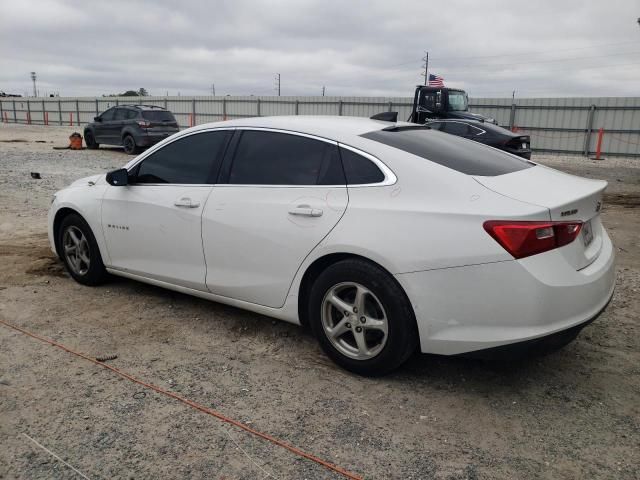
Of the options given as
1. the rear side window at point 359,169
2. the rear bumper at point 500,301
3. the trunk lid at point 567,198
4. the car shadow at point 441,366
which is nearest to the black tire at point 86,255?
the car shadow at point 441,366

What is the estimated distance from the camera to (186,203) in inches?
156

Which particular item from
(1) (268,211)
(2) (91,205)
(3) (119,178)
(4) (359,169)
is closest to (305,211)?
(1) (268,211)

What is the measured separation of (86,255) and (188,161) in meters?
1.51

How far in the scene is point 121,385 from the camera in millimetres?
3193

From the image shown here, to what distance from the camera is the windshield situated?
17375 millimetres

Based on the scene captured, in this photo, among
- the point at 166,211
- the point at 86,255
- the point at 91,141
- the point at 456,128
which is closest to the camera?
the point at 166,211

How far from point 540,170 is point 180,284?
106 inches

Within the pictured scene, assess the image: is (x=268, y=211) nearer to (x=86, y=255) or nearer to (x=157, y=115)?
(x=86, y=255)

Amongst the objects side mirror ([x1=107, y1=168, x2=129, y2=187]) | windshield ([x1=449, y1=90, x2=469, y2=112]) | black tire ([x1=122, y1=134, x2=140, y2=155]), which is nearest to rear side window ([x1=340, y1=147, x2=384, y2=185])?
side mirror ([x1=107, y1=168, x2=129, y2=187])

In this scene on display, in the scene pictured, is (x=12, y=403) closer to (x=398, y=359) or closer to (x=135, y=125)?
(x=398, y=359)

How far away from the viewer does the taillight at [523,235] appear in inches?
106

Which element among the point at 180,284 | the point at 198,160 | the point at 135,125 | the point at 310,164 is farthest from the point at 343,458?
the point at 135,125

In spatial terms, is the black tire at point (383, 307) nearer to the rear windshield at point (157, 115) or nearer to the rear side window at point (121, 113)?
the rear windshield at point (157, 115)

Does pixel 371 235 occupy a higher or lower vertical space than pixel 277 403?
higher
